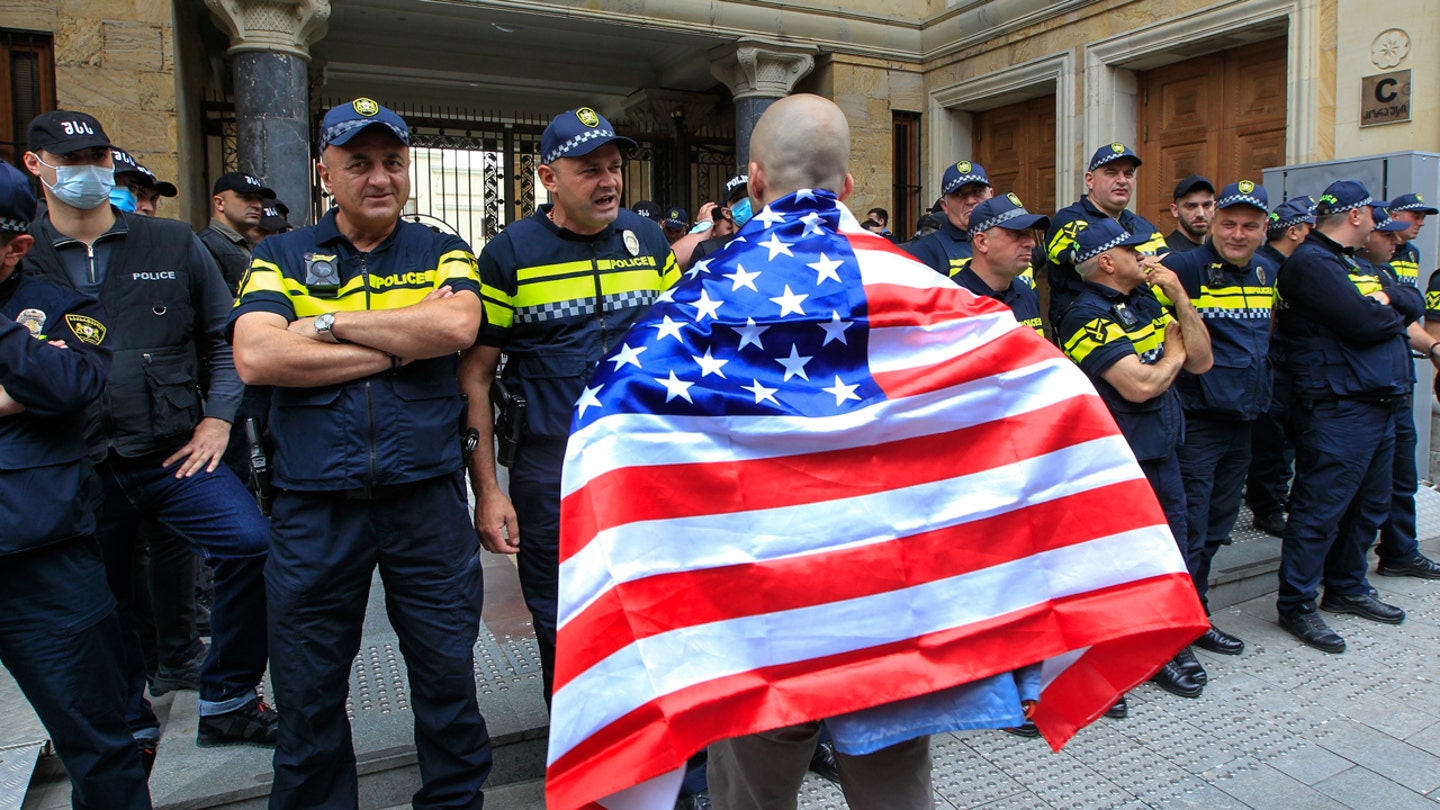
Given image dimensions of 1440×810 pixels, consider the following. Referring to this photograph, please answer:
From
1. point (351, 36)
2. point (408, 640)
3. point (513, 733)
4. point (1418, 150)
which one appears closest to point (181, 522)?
point (408, 640)

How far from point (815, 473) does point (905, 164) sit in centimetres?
1152

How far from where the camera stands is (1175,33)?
9516 millimetres

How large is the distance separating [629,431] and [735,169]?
11861mm

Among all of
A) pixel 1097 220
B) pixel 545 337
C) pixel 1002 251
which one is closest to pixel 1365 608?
pixel 1097 220

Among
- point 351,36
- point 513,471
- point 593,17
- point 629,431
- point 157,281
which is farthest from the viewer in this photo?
point 351,36

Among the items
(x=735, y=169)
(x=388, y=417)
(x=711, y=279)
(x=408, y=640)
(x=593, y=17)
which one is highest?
(x=593, y=17)

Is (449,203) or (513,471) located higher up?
(449,203)

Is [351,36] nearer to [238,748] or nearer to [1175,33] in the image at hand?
[1175,33]

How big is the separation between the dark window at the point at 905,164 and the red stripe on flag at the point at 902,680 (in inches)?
438

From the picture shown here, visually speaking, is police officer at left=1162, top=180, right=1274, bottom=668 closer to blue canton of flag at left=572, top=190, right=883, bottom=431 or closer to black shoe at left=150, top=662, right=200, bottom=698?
blue canton of flag at left=572, top=190, right=883, bottom=431

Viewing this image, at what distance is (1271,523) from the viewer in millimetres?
6457

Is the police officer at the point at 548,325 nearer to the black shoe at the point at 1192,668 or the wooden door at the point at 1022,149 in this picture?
the black shoe at the point at 1192,668

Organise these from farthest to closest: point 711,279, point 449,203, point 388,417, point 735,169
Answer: point 449,203
point 735,169
point 388,417
point 711,279

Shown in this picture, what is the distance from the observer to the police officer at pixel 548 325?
3102mm
